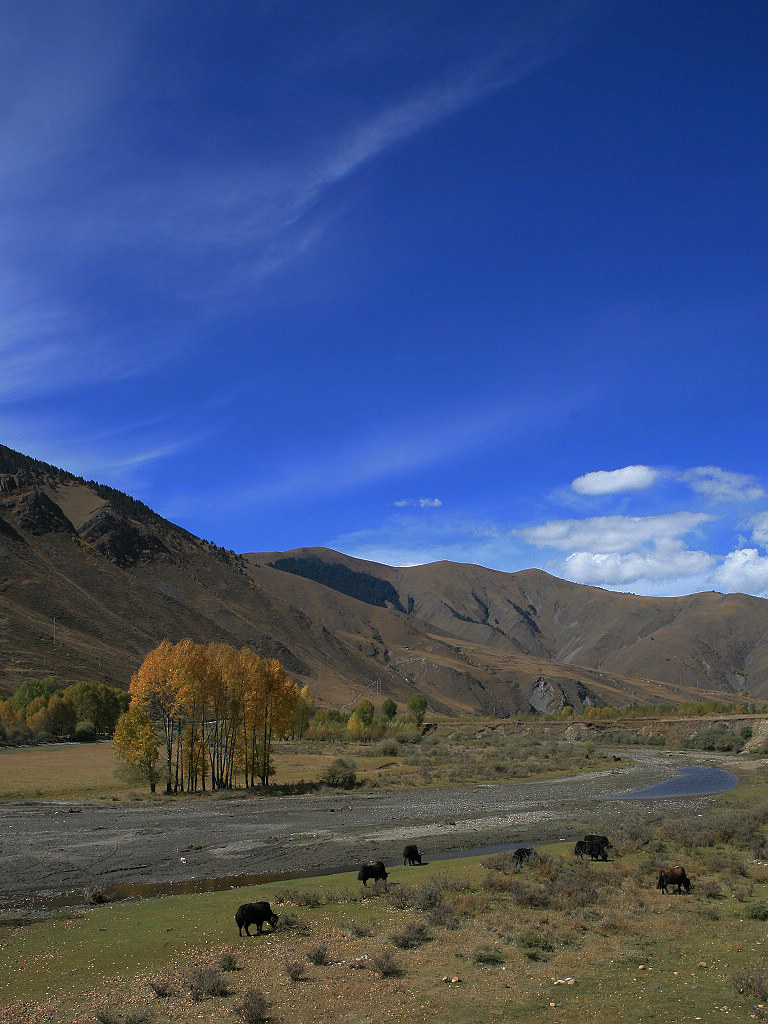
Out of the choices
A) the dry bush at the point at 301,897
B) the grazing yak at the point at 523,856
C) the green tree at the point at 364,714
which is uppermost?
the dry bush at the point at 301,897

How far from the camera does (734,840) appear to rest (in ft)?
96.1

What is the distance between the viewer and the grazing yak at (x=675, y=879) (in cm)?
2080

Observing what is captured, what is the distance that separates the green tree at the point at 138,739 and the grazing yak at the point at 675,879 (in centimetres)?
4189

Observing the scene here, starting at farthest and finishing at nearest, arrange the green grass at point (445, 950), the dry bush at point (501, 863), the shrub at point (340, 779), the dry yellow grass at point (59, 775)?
the shrub at point (340, 779) < the dry yellow grass at point (59, 775) < the dry bush at point (501, 863) < the green grass at point (445, 950)

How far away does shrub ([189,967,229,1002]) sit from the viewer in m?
13.6

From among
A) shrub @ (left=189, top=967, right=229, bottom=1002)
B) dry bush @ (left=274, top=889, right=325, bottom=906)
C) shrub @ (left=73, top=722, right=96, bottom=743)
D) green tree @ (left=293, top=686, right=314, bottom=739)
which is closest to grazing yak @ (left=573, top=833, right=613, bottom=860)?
dry bush @ (left=274, top=889, right=325, bottom=906)

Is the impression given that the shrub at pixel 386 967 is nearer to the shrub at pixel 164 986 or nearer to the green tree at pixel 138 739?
Result: the shrub at pixel 164 986

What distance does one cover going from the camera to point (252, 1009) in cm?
1213

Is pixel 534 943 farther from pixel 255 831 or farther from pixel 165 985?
pixel 255 831

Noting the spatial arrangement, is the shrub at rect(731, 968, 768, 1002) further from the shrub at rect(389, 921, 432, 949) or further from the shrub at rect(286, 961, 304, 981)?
the shrub at rect(286, 961, 304, 981)

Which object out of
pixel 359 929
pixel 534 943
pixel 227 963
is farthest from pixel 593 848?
pixel 227 963

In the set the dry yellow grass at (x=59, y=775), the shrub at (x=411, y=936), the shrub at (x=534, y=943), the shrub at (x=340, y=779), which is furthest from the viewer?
the shrub at (x=340, y=779)

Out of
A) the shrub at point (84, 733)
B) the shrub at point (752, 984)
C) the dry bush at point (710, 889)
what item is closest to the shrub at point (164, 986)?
the shrub at point (752, 984)

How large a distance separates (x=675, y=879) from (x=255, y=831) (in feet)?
78.5
